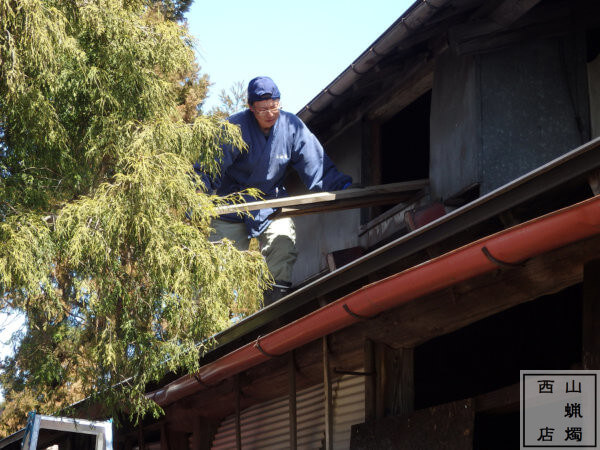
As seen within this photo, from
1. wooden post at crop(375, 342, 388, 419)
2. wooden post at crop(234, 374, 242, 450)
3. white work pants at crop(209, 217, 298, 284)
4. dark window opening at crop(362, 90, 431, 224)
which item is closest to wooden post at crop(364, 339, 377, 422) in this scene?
wooden post at crop(375, 342, 388, 419)

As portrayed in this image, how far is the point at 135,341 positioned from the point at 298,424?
4.98 feet

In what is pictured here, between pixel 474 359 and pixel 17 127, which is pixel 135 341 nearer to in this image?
pixel 17 127

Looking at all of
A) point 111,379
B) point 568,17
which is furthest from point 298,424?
point 568,17

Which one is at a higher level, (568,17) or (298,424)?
(568,17)

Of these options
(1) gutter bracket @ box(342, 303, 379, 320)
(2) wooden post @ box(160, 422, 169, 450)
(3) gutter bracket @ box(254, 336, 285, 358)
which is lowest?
(2) wooden post @ box(160, 422, 169, 450)

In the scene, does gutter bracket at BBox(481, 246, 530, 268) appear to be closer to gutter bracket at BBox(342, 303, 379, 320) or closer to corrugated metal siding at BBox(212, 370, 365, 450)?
gutter bracket at BBox(342, 303, 379, 320)

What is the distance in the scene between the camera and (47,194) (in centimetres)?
784

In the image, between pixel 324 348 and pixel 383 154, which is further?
pixel 383 154

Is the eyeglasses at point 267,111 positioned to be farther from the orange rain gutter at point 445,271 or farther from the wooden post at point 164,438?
the wooden post at point 164,438

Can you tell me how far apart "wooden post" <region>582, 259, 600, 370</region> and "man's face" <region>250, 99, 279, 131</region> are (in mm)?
5308

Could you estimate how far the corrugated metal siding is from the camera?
23.7 ft

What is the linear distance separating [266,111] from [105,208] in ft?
9.42

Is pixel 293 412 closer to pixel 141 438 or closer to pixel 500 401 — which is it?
pixel 500 401

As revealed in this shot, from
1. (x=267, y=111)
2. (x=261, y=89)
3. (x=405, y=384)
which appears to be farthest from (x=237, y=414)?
(x=261, y=89)
